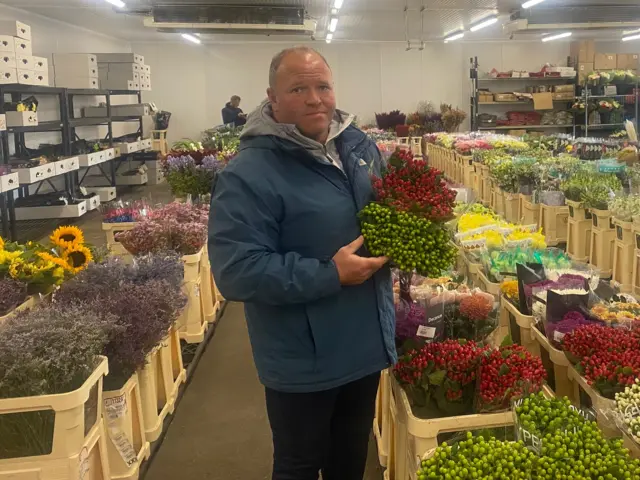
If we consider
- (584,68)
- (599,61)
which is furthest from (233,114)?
(599,61)

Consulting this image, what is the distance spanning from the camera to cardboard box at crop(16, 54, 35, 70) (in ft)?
21.4

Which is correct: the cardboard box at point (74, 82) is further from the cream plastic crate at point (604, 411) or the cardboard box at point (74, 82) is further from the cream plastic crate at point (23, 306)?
the cream plastic crate at point (604, 411)

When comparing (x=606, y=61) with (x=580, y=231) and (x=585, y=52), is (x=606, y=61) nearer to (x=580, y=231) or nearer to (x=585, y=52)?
A: (x=585, y=52)

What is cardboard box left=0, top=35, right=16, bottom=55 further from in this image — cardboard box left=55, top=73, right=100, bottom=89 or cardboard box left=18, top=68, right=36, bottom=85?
cardboard box left=55, top=73, right=100, bottom=89

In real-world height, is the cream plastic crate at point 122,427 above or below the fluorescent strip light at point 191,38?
below

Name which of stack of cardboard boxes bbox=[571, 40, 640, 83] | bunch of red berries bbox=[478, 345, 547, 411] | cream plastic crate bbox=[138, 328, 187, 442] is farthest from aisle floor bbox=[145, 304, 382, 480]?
stack of cardboard boxes bbox=[571, 40, 640, 83]

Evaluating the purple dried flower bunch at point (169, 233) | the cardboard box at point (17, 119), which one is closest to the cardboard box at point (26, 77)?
the cardboard box at point (17, 119)

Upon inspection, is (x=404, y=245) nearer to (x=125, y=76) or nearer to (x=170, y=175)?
(x=170, y=175)

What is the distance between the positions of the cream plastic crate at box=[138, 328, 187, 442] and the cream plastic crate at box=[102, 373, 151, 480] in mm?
127

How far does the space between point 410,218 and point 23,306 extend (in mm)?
1781

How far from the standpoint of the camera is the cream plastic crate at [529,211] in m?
5.68

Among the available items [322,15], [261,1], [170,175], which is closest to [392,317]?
[170,175]

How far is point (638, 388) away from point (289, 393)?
3.18 feet

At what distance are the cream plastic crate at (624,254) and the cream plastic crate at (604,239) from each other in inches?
7.7
